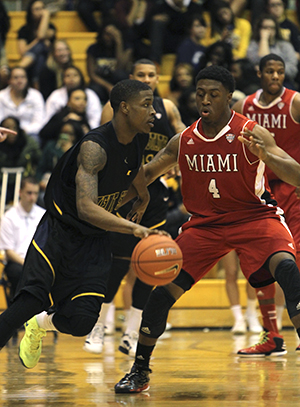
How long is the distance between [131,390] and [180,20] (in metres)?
7.85

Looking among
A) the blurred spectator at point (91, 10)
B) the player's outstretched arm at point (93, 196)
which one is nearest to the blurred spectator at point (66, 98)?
the blurred spectator at point (91, 10)

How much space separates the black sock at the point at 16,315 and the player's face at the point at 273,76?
2.81 metres

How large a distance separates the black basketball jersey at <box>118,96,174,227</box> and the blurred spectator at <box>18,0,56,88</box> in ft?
17.2

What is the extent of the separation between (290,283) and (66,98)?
6.41 metres

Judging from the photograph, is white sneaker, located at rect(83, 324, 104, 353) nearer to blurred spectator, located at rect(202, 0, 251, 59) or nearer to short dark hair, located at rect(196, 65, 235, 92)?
short dark hair, located at rect(196, 65, 235, 92)

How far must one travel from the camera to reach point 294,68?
10023mm

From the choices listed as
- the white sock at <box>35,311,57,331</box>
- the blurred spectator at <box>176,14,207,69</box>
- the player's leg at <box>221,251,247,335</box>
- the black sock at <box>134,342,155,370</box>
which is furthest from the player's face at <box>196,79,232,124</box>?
the blurred spectator at <box>176,14,207,69</box>

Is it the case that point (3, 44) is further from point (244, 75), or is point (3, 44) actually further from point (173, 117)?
point (173, 117)

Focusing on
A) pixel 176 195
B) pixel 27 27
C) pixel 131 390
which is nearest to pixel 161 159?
pixel 131 390

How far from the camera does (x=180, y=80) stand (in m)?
9.96

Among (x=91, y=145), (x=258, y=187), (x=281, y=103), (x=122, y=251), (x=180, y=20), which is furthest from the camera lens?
(x=180, y=20)

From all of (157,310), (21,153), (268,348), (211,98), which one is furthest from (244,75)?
(157,310)

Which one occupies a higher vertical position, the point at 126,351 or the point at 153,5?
the point at 153,5

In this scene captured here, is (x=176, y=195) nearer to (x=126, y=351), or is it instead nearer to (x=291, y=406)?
(x=126, y=351)
